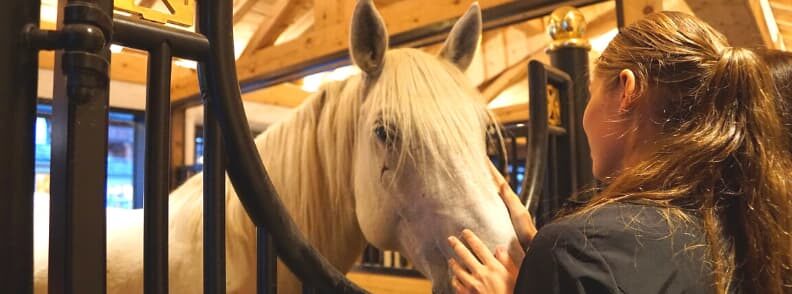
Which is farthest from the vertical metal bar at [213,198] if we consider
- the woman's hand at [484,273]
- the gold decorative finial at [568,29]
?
the gold decorative finial at [568,29]

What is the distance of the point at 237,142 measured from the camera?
54cm

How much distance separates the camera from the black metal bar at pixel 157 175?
0.48 m

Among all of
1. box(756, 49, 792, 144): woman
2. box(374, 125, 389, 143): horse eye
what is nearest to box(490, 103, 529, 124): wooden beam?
box(374, 125, 389, 143): horse eye

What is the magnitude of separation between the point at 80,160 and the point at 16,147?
5cm

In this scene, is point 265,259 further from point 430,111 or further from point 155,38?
point 430,111

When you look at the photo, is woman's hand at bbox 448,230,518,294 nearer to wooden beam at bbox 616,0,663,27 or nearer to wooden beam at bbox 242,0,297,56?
wooden beam at bbox 616,0,663,27

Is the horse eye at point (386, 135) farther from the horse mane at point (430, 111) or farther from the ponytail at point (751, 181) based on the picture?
the ponytail at point (751, 181)

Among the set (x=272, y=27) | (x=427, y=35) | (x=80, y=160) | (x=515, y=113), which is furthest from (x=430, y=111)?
(x=515, y=113)

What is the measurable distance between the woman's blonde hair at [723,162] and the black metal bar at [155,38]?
420 millimetres

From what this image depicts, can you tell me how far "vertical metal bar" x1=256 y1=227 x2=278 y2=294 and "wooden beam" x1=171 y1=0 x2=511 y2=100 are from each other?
1641 millimetres

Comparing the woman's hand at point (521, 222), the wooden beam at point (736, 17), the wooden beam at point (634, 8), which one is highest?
the wooden beam at point (736, 17)

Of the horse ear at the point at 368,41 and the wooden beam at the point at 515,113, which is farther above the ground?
the wooden beam at the point at 515,113

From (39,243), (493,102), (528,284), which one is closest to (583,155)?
(528,284)

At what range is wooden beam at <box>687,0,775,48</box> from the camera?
1.98m
